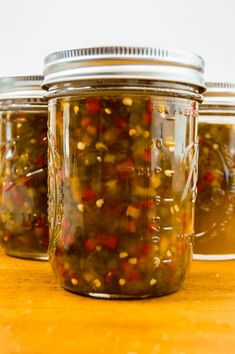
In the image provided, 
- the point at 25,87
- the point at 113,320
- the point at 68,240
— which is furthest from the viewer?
the point at 25,87

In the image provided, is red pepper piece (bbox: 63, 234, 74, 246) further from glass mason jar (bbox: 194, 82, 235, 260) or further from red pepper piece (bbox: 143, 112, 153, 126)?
glass mason jar (bbox: 194, 82, 235, 260)

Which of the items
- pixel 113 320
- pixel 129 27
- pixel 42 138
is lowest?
pixel 113 320

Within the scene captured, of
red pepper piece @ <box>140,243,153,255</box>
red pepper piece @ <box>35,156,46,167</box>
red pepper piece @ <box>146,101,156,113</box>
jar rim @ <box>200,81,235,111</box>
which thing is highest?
jar rim @ <box>200,81,235,111</box>

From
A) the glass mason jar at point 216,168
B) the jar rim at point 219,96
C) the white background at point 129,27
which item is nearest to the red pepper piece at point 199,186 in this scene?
the glass mason jar at point 216,168

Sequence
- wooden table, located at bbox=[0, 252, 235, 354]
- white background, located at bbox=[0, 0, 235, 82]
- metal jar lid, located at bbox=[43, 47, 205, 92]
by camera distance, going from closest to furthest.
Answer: wooden table, located at bbox=[0, 252, 235, 354], metal jar lid, located at bbox=[43, 47, 205, 92], white background, located at bbox=[0, 0, 235, 82]

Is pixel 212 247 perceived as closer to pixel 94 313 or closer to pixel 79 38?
pixel 94 313

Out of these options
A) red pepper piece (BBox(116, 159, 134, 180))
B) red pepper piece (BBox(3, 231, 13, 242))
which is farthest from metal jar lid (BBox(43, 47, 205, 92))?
red pepper piece (BBox(3, 231, 13, 242))

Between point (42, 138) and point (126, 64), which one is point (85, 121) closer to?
point (126, 64)

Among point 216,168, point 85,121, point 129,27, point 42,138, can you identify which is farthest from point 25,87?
point 129,27

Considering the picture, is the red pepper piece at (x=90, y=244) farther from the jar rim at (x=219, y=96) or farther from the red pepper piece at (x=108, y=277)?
the jar rim at (x=219, y=96)
